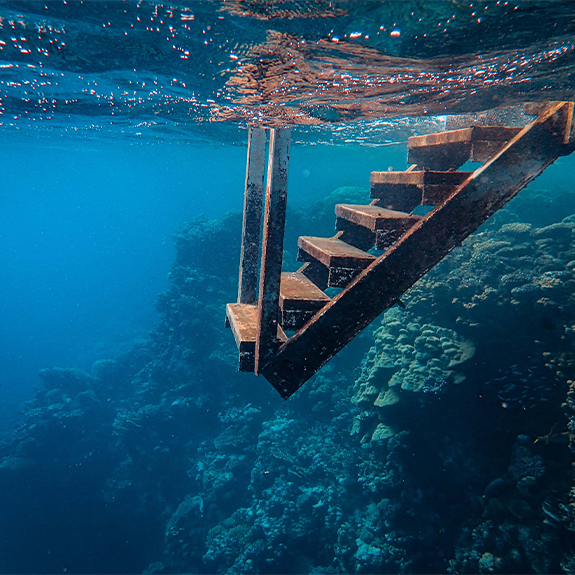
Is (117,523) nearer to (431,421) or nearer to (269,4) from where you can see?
(431,421)

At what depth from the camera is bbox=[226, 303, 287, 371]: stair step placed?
3.05 metres

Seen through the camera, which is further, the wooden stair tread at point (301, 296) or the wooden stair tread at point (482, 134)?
the wooden stair tread at point (482, 134)

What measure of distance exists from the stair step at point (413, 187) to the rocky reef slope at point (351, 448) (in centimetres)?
629

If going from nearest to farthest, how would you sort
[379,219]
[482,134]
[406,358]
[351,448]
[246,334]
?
1. [379,219]
2. [246,334]
3. [482,134]
4. [406,358]
5. [351,448]

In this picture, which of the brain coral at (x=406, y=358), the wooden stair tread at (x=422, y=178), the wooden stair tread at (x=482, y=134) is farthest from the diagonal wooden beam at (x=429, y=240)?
the brain coral at (x=406, y=358)

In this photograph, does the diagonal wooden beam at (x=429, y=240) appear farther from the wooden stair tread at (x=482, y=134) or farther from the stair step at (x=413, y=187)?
the wooden stair tread at (x=482, y=134)

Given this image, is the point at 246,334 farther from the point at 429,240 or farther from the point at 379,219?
the point at 429,240

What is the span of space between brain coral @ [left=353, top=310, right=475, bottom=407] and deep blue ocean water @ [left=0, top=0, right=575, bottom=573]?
8 centimetres

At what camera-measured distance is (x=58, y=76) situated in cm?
756

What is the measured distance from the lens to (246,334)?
3211 millimetres

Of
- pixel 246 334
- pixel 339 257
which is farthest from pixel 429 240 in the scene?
pixel 246 334

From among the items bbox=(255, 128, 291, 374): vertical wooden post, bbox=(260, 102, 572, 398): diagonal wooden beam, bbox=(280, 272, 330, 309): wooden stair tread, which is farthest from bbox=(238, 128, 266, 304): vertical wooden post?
bbox=(260, 102, 572, 398): diagonal wooden beam

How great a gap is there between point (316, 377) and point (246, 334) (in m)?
11.4

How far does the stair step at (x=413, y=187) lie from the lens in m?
3.03
